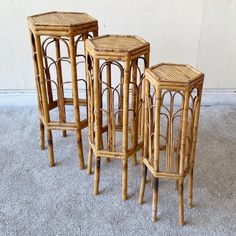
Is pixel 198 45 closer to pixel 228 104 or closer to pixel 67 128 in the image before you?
pixel 228 104

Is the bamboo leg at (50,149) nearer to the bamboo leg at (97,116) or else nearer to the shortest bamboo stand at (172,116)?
the bamboo leg at (97,116)

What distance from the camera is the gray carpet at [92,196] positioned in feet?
4.72

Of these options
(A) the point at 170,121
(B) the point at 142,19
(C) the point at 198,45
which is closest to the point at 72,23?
(A) the point at 170,121

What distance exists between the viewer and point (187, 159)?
1.46m

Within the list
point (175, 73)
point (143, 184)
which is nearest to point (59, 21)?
point (175, 73)

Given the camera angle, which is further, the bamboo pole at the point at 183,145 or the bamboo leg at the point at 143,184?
the bamboo leg at the point at 143,184

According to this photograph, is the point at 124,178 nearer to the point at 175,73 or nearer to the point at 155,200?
the point at 155,200

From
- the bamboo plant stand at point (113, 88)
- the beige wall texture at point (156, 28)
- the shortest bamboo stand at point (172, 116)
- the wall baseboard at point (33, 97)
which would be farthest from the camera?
the wall baseboard at point (33, 97)

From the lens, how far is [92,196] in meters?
1.60

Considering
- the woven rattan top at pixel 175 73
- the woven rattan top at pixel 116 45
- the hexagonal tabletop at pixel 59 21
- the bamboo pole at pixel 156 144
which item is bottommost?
the bamboo pole at pixel 156 144

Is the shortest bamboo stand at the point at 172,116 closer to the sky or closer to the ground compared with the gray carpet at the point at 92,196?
closer to the sky

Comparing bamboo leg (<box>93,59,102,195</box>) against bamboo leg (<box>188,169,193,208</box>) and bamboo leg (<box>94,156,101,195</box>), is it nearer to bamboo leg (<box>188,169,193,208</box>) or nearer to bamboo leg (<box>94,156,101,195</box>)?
bamboo leg (<box>94,156,101,195</box>)

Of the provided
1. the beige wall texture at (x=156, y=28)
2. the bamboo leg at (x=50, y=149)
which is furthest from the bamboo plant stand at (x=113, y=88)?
the beige wall texture at (x=156, y=28)

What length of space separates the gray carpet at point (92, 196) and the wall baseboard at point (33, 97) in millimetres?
409
